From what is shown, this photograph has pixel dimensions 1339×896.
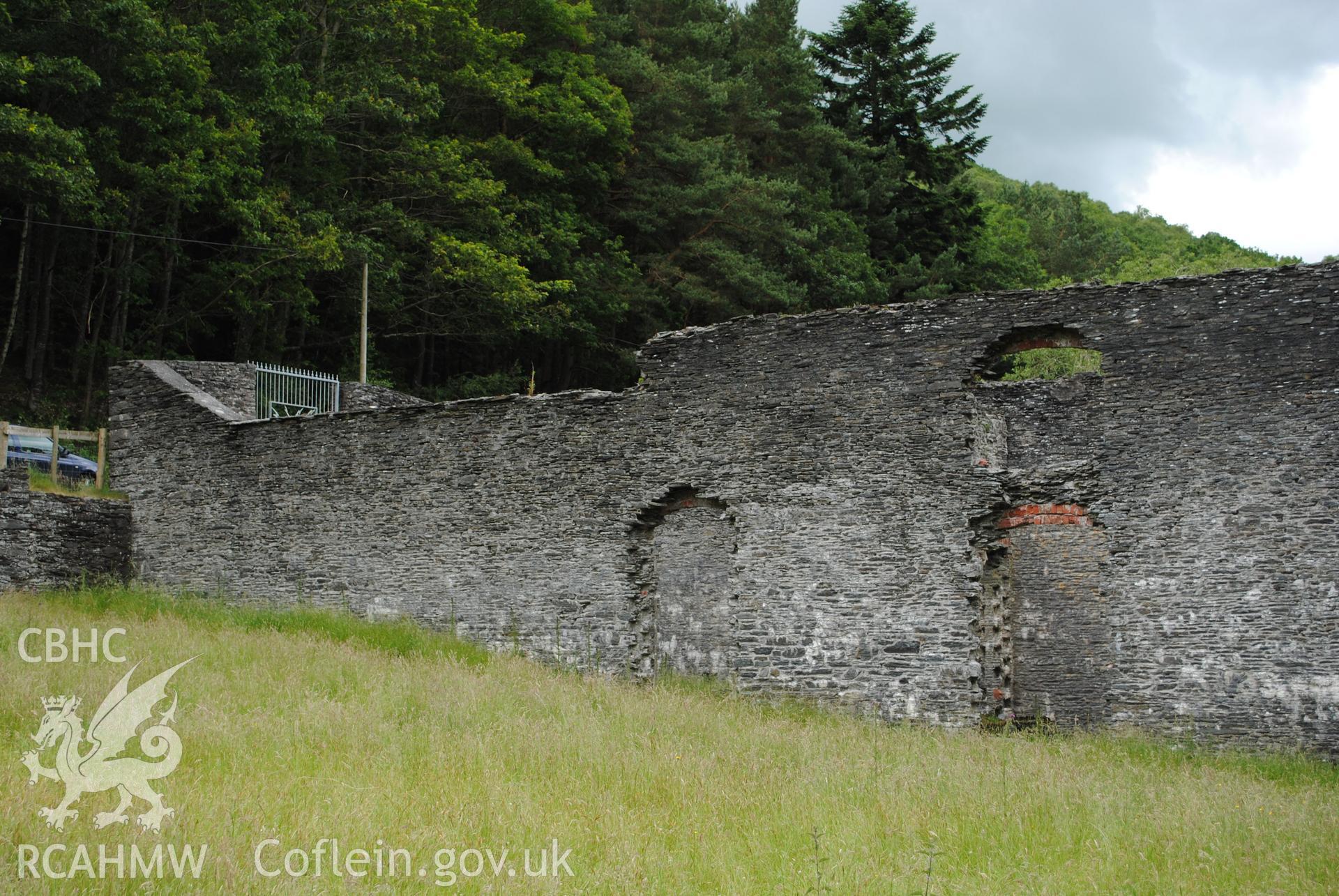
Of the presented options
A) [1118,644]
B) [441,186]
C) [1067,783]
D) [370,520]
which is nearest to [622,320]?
[441,186]

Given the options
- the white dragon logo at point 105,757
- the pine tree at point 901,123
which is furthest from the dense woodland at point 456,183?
the white dragon logo at point 105,757

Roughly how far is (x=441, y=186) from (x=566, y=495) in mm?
13998

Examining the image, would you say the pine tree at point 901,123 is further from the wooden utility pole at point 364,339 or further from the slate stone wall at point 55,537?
the slate stone wall at point 55,537

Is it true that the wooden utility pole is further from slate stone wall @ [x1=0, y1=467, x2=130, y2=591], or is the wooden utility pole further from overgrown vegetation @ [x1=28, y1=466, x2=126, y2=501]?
slate stone wall @ [x1=0, y1=467, x2=130, y2=591]

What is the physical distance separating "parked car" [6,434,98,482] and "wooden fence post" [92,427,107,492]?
4.82ft

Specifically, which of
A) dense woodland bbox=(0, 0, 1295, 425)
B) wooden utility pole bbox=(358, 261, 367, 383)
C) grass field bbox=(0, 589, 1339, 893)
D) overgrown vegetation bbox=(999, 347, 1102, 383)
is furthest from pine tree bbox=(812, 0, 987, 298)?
→ grass field bbox=(0, 589, 1339, 893)

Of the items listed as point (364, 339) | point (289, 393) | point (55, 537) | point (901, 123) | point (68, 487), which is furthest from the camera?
point (901, 123)

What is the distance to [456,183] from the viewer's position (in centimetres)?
2497

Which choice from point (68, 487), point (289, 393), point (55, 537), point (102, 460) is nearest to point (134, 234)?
point (289, 393)

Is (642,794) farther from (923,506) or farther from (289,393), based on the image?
(289,393)

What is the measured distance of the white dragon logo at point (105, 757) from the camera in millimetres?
6285

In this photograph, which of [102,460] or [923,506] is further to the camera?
[102,460]

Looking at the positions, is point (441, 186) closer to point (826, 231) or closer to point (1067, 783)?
point (826, 231)

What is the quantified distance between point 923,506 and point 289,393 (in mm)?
10945
